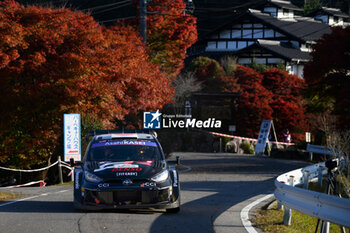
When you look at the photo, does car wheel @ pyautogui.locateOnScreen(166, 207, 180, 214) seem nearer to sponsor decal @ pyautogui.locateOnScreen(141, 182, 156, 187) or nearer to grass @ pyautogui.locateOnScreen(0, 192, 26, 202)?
sponsor decal @ pyautogui.locateOnScreen(141, 182, 156, 187)

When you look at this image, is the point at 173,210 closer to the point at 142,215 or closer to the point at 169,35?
the point at 142,215

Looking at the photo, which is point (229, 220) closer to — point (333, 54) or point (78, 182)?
point (78, 182)

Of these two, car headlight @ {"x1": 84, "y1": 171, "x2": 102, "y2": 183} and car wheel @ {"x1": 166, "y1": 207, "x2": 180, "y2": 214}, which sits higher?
car headlight @ {"x1": 84, "y1": 171, "x2": 102, "y2": 183}

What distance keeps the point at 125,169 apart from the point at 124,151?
3.56ft

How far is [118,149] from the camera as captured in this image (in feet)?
36.8

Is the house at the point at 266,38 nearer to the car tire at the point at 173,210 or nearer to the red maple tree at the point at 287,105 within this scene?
the red maple tree at the point at 287,105

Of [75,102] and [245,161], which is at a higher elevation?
[75,102]

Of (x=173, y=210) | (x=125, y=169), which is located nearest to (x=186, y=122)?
(x=173, y=210)

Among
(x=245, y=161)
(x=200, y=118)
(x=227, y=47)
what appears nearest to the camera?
(x=245, y=161)

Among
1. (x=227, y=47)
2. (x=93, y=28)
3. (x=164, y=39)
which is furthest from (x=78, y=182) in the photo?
(x=227, y=47)

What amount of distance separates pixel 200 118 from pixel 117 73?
81.0 ft

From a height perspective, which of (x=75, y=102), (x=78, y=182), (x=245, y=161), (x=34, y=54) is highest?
(x=34, y=54)

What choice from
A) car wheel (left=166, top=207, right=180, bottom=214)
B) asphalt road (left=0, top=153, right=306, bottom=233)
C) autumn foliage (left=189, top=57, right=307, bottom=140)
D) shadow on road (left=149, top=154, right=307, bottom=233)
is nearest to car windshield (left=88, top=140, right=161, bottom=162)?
asphalt road (left=0, top=153, right=306, bottom=233)

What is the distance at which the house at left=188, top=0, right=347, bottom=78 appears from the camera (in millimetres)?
55219
